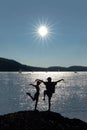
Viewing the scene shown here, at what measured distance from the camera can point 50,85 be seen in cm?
2545

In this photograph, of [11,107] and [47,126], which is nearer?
[47,126]

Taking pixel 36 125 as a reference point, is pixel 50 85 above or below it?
above

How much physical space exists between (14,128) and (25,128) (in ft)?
2.38

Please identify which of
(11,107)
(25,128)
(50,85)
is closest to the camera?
(25,128)

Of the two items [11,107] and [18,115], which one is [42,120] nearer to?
[18,115]

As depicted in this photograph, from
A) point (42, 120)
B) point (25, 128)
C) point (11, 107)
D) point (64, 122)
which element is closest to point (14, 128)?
point (25, 128)

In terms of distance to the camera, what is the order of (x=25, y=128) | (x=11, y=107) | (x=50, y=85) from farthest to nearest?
1. (x=11, y=107)
2. (x=50, y=85)
3. (x=25, y=128)

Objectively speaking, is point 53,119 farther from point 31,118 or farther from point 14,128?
point 14,128

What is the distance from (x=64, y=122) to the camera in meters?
24.0

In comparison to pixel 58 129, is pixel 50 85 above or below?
above

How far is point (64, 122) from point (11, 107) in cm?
7290

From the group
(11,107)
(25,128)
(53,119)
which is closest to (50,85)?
(53,119)

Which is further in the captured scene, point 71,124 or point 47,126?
point 71,124

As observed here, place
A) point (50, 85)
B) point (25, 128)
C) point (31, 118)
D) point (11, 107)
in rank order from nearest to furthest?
point (25, 128) → point (31, 118) → point (50, 85) → point (11, 107)
